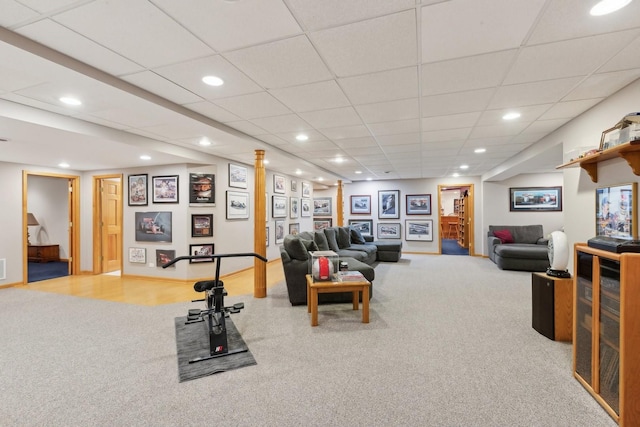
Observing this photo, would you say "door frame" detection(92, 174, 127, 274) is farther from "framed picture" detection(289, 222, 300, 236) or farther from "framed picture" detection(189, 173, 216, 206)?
"framed picture" detection(289, 222, 300, 236)

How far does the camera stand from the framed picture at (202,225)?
5672mm

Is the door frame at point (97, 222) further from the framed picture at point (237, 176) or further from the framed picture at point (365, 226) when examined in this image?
the framed picture at point (365, 226)

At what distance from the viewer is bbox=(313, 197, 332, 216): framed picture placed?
37.1ft

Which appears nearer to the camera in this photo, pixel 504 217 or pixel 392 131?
pixel 392 131

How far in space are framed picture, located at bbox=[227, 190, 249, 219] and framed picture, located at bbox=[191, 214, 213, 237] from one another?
430 mm

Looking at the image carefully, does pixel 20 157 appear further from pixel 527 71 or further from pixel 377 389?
pixel 527 71

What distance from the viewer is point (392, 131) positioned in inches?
162

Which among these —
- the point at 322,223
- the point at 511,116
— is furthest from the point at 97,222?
the point at 511,116

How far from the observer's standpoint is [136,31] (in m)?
1.83

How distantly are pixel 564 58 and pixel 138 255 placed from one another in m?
6.98

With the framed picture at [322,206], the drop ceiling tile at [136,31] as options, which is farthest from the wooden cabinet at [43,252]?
the drop ceiling tile at [136,31]

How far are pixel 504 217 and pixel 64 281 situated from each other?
10.8 m

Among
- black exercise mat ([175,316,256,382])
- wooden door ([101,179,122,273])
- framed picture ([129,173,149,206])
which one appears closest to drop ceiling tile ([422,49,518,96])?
black exercise mat ([175,316,256,382])

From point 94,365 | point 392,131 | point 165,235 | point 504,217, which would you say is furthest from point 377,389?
point 504,217
